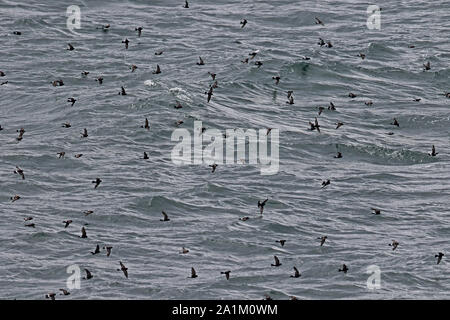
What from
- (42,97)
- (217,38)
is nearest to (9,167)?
(42,97)

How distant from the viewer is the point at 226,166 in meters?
84.1

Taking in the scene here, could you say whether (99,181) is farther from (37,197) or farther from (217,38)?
(217,38)

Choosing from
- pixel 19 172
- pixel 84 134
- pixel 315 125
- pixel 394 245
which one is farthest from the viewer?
pixel 315 125

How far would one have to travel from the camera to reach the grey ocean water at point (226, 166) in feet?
228

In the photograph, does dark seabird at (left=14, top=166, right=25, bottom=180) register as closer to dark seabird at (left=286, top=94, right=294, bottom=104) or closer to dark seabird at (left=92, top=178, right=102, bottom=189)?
dark seabird at (left=92, top=178, right=102, bottom=189)

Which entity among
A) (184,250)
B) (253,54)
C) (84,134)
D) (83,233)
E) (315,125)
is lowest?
(184,250)

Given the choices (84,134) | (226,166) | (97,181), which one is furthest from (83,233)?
(84,134)

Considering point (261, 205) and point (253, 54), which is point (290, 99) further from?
point (261, 205)

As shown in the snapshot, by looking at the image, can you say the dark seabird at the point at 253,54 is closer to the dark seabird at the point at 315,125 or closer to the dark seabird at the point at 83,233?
the dark seabird at the point at 315,125

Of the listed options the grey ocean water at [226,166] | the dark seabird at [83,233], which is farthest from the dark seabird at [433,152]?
the dark seabird at [83,233]

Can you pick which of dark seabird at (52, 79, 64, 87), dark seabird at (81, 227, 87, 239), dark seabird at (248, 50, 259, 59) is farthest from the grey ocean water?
dark seabird at (248, 50, 259, 59)

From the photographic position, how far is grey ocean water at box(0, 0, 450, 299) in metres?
69.6

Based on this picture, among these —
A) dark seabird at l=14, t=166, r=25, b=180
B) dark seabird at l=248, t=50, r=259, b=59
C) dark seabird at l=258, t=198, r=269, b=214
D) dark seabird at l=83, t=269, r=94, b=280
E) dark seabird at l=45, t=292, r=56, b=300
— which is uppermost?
dark seabird at l=248, t=50, r=259, b=59

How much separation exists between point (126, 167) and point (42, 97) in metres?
15.0
